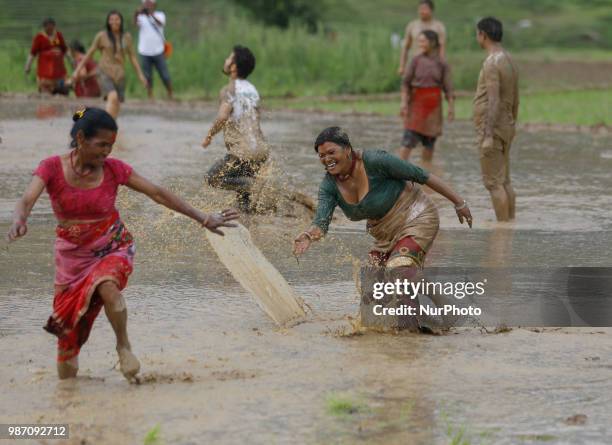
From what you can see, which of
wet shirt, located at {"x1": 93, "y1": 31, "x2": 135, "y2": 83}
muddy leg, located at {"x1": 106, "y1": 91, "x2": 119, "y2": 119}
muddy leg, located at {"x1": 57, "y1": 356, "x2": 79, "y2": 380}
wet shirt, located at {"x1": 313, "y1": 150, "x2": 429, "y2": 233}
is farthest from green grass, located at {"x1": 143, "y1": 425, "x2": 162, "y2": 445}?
wet shirt, located at {"x1": 93, "y1": 31, "x2": 135, "y2": 83}

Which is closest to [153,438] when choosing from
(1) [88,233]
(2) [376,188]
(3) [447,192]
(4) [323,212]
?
(1) [88,233]

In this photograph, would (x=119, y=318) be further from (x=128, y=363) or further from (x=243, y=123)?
(x=243, y=123)

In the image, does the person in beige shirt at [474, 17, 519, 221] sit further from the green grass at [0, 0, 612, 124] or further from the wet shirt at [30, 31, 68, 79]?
the wet shirt at [30, 31, 68, 79]

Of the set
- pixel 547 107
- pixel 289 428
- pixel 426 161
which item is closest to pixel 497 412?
pixel 289 428

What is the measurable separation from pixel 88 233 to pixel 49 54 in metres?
15.8

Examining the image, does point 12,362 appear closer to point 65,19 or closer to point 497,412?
point 497,412

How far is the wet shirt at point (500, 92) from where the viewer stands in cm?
1020

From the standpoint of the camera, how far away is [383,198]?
699cm

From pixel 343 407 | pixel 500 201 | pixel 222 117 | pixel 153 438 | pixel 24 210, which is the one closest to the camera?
pixel 153 438

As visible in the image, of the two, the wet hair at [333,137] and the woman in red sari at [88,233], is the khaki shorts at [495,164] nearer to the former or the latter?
the wet hair at [333,137]

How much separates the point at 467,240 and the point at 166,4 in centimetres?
2575

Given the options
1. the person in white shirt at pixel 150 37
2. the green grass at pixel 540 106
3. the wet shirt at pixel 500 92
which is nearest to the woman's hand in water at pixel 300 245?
the wet shirt at pixel 500 92

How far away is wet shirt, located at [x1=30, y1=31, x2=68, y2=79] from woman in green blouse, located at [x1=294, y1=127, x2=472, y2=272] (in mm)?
14843

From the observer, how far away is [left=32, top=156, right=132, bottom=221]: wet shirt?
580 centimetres
